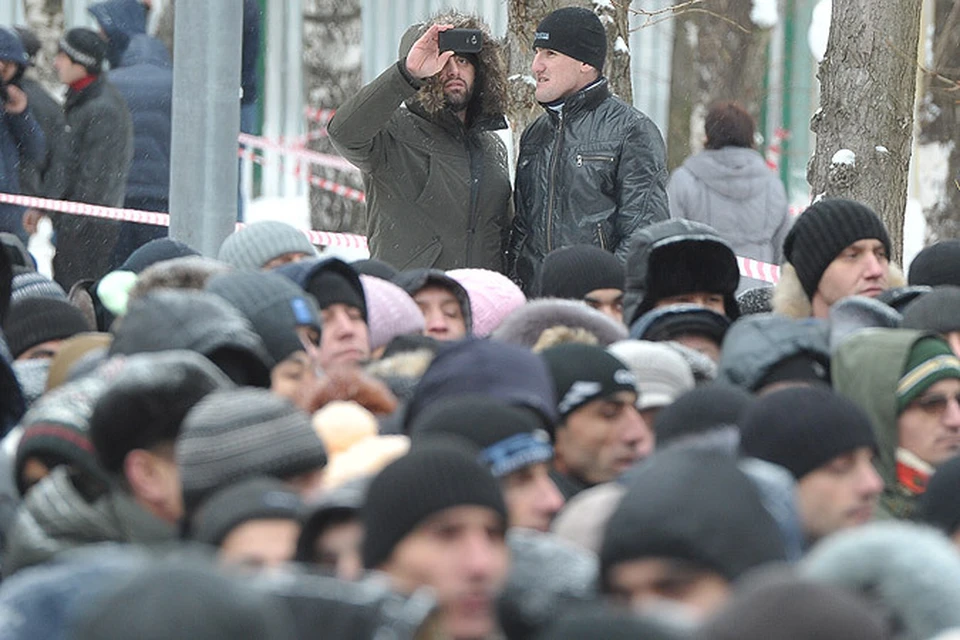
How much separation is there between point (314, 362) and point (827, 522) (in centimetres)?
161

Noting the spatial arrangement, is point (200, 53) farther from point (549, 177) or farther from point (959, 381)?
point (959, 381)

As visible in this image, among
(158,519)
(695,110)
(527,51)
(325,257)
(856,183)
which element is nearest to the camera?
(158,519)

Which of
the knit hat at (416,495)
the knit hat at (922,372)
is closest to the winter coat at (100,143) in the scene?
the knit hat at (922,372)

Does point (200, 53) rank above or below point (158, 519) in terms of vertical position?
above

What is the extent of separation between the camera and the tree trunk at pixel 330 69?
1747cm

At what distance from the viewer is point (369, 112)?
26.0 ft

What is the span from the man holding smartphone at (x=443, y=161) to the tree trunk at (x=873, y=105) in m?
1.94

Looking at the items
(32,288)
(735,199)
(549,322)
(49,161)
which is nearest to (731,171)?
(735,199)

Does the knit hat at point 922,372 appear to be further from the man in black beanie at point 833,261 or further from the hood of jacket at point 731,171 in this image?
the hood of jacket at point 731,171

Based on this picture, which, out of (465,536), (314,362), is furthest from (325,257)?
(465,536)

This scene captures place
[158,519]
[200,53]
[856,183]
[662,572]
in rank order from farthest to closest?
[856,183], [200,53], [158,519], [662,572]

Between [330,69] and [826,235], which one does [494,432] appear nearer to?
[826,235]

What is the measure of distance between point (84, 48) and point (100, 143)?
0.55 m

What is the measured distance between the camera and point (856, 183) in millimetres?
9656
